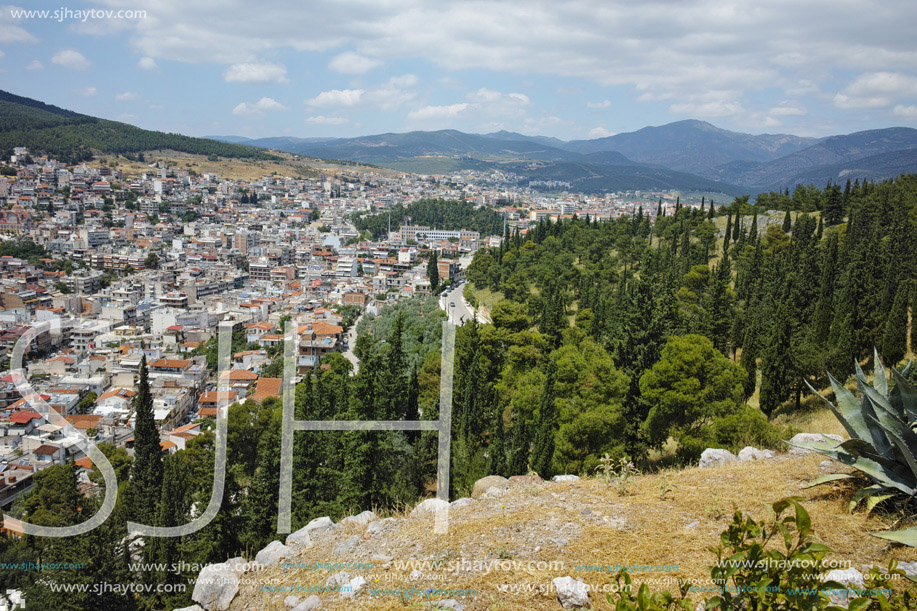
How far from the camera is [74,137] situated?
78.1m

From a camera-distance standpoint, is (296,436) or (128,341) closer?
(296,436)

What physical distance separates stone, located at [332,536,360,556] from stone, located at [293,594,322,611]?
0.57 metres

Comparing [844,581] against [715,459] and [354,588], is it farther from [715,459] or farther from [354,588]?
[715,459]

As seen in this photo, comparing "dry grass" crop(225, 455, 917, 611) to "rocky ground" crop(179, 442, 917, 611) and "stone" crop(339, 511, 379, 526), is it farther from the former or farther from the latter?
"stone" crop(339, 511, 379, 526)

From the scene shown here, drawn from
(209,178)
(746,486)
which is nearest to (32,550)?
(746,486)

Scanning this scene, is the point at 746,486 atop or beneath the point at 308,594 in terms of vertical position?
atop

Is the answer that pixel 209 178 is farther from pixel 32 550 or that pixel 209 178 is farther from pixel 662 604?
pixel 662 604

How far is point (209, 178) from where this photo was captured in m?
83.7

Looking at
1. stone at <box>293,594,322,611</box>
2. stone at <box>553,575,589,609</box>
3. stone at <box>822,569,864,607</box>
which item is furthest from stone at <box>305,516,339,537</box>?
stone at <box>822,569,864,607</box>

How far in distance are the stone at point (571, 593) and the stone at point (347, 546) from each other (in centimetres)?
144

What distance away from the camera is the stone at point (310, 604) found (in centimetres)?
273

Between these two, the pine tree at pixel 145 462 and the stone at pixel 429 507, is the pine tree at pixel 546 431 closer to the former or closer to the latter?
the stone at pixel 429 507

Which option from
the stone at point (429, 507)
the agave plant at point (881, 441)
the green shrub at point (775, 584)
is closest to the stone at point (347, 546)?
the stone at point (429, 507)

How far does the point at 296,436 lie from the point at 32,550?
7.27 m
